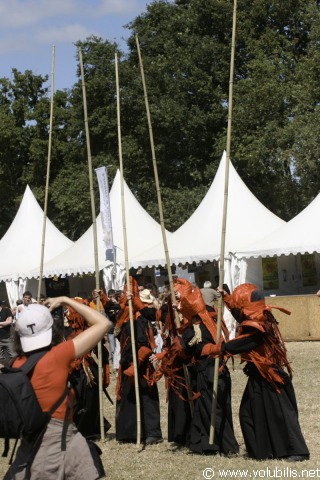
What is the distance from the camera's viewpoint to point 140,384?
11406mm

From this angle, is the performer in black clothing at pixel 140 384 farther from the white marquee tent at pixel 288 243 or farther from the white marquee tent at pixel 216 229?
the white marquee tent at pixel 216 229

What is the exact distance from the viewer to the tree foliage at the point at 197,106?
37031 mm

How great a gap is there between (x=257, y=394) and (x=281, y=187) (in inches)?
1164

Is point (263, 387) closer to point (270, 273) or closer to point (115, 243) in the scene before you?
point (270, 273)

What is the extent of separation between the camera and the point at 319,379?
1562 cm

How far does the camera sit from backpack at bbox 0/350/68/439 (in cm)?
524

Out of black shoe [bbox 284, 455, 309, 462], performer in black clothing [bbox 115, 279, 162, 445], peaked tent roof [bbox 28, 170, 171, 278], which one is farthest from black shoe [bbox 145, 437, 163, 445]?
peaked tent roof [bbox 28, 170, 171, 278]

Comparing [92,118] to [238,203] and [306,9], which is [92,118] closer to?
[306,9]

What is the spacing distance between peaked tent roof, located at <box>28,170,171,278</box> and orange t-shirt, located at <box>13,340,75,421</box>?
20304 mm

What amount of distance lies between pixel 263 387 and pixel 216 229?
1597cm

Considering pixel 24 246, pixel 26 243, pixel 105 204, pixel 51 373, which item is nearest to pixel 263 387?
pixel 51 373

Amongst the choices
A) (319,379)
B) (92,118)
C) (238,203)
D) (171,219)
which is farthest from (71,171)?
(319,379)

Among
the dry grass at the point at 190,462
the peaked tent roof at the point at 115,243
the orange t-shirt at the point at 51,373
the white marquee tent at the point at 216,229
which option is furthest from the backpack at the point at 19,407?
the peaked tent roof at the point at 115,243

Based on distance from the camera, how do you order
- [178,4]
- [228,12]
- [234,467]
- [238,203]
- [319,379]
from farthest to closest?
[178,4], [228,12], [238,203], [319,379], [234,467]
